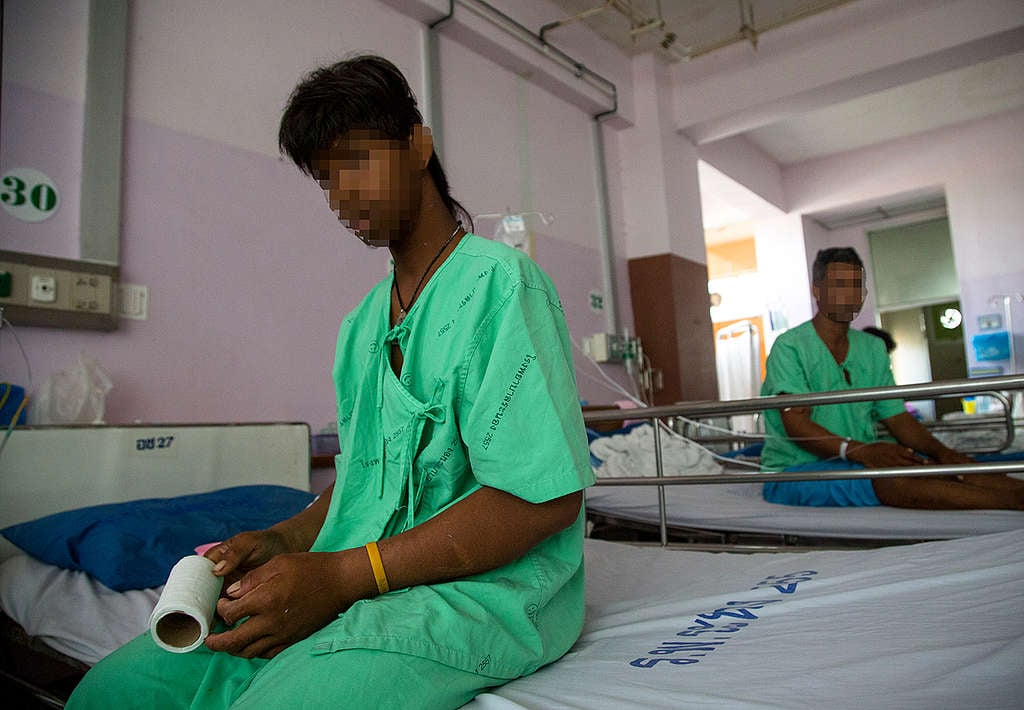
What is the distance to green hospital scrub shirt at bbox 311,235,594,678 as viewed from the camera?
91cm

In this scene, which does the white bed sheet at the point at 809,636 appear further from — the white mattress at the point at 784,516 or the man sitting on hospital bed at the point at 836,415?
the man sitting on hospital bed at the point at 836,415

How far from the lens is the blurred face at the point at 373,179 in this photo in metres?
1.08

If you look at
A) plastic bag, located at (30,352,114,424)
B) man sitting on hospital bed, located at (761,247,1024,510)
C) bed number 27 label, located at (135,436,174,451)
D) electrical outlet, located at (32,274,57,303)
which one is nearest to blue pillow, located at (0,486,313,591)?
bed number 27 label, located at (135,436,174,451)

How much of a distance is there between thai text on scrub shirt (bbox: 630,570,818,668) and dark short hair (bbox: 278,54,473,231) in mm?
904

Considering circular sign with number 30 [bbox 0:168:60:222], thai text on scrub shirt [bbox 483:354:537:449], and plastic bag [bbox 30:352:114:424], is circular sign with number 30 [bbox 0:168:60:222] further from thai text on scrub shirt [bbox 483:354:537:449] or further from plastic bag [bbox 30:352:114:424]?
thai text on scrub shirt [bbox 483:354:537:449]

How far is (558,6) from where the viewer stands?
532 centimetres

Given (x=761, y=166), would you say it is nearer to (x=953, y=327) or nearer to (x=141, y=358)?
(x=953, y=327)

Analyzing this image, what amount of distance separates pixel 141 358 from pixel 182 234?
0.56 m

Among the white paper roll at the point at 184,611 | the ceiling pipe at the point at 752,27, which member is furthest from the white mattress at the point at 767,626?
the ceiling pipe at the point at 752,27

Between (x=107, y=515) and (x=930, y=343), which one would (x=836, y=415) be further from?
(x=930, y=343)

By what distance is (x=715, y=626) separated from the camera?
1.25 metres

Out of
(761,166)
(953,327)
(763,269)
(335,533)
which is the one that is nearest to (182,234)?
(335,533)

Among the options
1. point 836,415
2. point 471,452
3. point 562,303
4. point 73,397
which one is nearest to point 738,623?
point 471,452

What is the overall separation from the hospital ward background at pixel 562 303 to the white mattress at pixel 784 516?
0.05 feet
